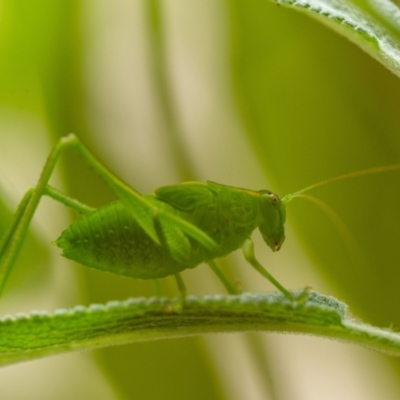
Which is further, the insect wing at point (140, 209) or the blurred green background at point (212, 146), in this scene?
the blurred green background at point (212, 146)

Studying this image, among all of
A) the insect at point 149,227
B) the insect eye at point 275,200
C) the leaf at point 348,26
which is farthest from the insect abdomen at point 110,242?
the leaf at point 348,26

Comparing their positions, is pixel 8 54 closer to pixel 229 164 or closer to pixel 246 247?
pixel 229 164

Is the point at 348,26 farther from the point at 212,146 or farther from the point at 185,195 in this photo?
the point at 212,146

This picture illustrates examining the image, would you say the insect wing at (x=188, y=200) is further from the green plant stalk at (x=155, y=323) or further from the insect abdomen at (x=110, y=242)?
the green plant stalk at (x=155, y=323)

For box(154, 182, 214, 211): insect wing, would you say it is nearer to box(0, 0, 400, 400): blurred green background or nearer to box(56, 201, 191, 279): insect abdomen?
box(56, 201, 191, 279): insect abdomen

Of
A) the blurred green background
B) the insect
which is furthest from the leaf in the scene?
the blurred green background

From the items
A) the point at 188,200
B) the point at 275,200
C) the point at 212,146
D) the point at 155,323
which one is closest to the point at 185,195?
the point at 188,200
